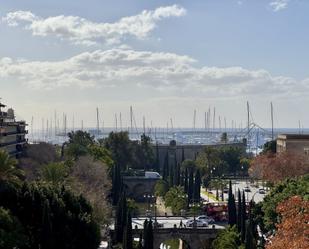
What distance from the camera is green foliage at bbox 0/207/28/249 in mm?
38000

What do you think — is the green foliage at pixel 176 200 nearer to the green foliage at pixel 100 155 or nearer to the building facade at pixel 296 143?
the green foliage at pixel 100 155

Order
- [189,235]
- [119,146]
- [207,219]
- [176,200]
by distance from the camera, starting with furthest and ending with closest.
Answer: [119,146]
[176,200]
[207,219]
[189,235]

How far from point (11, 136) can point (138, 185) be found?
3366cm

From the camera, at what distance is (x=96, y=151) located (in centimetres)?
9975

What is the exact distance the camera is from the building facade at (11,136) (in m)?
81.4

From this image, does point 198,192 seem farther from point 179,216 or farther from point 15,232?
point 15,232

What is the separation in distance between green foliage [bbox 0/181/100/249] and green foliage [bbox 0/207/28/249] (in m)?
1.80

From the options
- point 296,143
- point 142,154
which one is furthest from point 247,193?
point 142,154

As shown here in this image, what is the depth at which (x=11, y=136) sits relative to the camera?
87.2 m

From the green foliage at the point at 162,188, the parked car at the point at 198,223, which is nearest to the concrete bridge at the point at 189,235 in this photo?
the parked car at the point at 198,223

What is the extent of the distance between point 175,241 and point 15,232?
3445cm

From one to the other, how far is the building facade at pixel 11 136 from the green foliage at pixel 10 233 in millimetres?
39362

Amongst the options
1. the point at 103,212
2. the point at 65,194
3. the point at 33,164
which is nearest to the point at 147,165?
the point at 33,164

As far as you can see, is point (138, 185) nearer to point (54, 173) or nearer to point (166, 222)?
point (166, 222)
